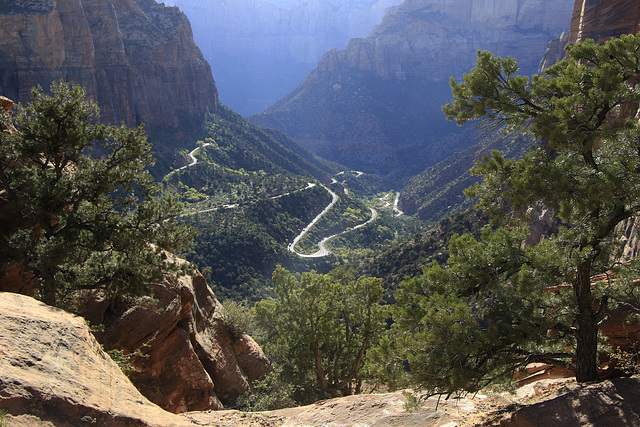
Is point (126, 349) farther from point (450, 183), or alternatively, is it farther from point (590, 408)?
point (450, 183)

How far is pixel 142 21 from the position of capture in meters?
92.8

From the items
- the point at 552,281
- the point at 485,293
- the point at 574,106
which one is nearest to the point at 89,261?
the point at 485,293

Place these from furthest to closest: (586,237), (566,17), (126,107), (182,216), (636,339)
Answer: (566,17)
(126,107)
(182,216)
(636,339)
(586,237)

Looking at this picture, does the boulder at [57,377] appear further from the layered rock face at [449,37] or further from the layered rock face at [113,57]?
the layered rock face at [449,37]

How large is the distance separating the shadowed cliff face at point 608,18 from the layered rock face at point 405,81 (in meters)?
106

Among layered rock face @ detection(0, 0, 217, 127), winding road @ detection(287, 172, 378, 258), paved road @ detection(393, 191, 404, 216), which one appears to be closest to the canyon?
layered rock face @ detection(0, 0, 217, 127)

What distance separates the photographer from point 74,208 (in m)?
10.5

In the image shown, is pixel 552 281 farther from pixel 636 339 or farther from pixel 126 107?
Result: pixel 126 107

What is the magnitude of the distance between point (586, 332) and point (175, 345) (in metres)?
11.5

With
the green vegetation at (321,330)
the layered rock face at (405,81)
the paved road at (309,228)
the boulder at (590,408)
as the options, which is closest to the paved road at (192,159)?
the paved road at (309,228)

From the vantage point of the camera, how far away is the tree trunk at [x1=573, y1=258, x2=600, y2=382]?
26.8 feet

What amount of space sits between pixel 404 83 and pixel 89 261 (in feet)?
590

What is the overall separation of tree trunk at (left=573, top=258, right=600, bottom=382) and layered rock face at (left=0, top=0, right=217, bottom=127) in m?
68.9

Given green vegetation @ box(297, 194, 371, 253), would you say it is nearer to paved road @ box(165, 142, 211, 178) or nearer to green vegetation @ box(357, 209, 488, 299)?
green vegetation @ box(357, 209, 488, 299)
